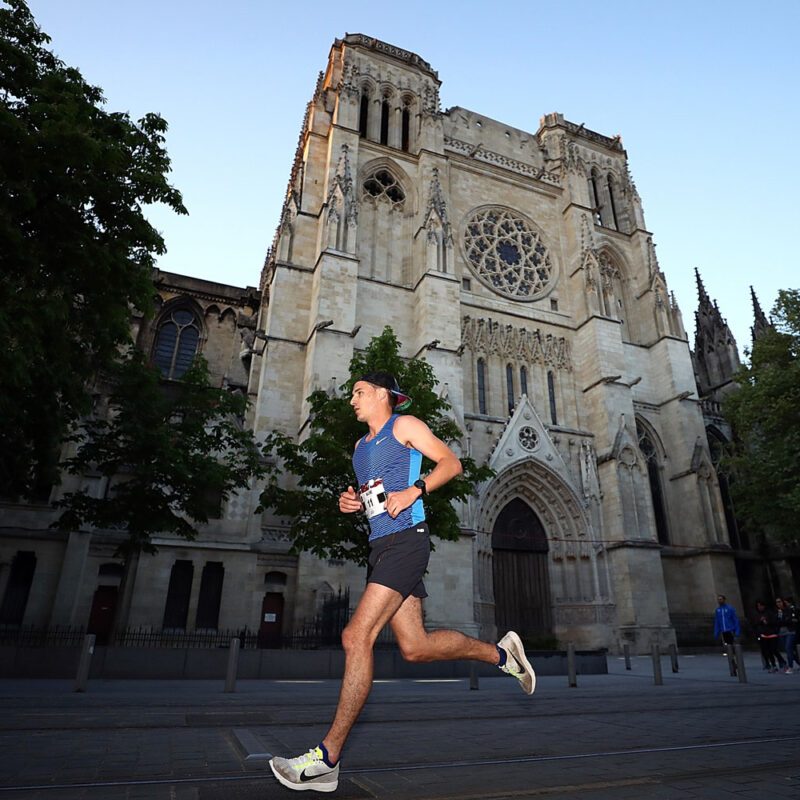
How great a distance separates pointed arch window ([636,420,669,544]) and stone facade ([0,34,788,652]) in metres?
0.06

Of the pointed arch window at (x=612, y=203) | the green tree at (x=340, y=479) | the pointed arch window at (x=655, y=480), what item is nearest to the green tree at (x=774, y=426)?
the pointed arch window at (x=655, y=480)

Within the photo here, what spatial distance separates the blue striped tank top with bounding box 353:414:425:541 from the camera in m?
2.76

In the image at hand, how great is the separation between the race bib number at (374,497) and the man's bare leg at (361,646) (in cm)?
36

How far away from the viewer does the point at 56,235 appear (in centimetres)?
863

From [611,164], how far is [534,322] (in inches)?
555

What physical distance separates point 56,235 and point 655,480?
23.9 metres

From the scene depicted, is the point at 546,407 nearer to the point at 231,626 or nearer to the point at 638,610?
the point at 638,610

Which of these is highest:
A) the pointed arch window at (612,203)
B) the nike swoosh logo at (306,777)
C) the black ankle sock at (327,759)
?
the pointed arch window at (612,203)

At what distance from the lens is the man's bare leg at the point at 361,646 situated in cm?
255

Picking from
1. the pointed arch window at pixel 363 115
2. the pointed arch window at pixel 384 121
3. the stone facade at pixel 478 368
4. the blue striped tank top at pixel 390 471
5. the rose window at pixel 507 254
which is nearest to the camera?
the blue striped tank top at pixel 390 471

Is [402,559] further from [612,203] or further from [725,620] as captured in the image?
[612,203]

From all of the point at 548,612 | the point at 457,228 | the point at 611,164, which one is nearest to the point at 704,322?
the point at 611,164

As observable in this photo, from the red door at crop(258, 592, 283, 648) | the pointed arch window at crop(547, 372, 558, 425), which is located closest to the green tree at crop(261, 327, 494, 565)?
the red door at crop(258, 592, 283, 648)

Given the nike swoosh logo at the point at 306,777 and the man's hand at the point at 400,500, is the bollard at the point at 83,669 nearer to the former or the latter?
the nike swoosh logo at the point at 306,777
